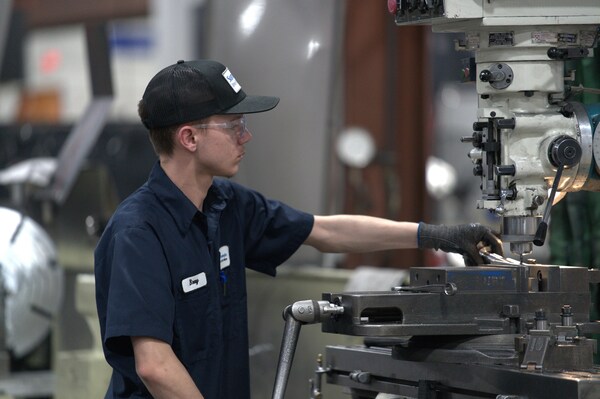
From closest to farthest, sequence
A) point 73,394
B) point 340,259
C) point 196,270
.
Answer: point 196,270 → point 73,394 → point 340,259

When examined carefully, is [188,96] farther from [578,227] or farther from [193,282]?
[578,227]

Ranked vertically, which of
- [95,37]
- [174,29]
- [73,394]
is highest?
[174,29]

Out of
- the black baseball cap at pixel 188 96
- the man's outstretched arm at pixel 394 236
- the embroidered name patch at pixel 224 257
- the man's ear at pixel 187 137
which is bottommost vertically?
the embroidered name patch at pixel 224 257

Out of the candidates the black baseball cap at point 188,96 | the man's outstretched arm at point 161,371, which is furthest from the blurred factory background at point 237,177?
the man's outstretched arm at point 161,371

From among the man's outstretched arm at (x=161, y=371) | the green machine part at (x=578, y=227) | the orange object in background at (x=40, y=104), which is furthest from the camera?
the orange object in background at (x=40, y=104)

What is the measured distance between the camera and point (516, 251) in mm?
2695

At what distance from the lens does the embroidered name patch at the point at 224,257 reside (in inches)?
110

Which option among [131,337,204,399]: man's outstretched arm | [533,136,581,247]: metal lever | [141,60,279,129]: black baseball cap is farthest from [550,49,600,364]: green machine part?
[131,337,204,399]: man's outstretched arm

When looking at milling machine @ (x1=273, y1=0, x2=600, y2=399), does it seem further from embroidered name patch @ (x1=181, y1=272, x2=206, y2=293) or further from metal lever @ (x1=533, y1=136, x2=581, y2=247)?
embroidered name patch @ (x1=181, y1=272, x2=206, y2=293)

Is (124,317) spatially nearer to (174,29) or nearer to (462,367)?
(462,367)

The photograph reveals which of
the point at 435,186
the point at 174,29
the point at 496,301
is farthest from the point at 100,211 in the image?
the point at 174,29

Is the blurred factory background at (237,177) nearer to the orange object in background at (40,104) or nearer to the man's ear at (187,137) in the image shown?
the man's ear at (187,137)

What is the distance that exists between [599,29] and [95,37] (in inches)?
104

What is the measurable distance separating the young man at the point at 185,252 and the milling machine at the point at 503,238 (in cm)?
22
